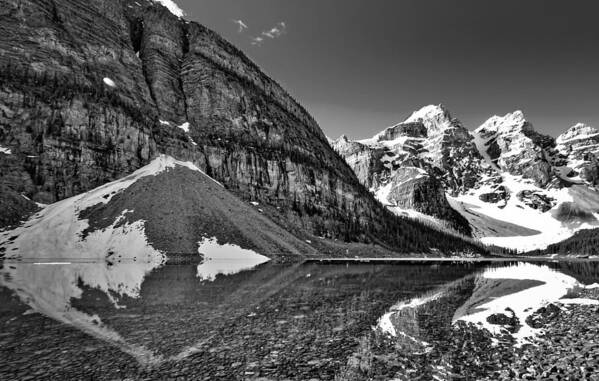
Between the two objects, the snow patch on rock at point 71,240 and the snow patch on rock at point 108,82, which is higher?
the snow patch on rock at point 108,82

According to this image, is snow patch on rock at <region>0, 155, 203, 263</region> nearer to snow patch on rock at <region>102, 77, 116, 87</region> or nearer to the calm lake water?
the calm lake water

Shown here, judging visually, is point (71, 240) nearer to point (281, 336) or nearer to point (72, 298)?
point (72, 298)

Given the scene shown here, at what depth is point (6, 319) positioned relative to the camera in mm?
21578

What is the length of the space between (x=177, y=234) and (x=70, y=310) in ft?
246

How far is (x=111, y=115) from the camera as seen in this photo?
139375 mm

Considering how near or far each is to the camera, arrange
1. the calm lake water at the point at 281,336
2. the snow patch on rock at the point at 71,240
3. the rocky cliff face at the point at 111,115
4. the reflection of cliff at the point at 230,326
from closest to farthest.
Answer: the calm lake water at the point at 281,336 → the reflection of cliff at the point at 230,326 → the snow patch on rock at the point at 71,240 → the rocky cliff face at the point at 111,115

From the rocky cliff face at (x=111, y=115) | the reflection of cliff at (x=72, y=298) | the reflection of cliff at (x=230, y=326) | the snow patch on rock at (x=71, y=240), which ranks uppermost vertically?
the rocky cliff face at (x=111, y=115)

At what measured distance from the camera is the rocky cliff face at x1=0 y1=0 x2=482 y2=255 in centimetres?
11769

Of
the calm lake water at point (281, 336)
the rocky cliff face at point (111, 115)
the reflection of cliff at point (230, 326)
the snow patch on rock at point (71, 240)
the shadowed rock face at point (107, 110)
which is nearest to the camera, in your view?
the calm lake water at point (281, 336)

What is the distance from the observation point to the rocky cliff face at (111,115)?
118 metres

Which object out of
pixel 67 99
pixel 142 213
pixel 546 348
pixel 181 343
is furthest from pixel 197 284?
pixel 67 99

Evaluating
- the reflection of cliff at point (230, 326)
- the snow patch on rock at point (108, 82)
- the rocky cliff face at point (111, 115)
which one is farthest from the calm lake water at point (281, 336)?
the snow patch on rock at point (108, 82)

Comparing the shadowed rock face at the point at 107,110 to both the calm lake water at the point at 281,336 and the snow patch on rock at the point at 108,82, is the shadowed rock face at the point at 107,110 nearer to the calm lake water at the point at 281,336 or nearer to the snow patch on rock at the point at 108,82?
the snow patch on rock at the point at 108,82

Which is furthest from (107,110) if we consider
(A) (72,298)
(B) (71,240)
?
(A) (72,298)
